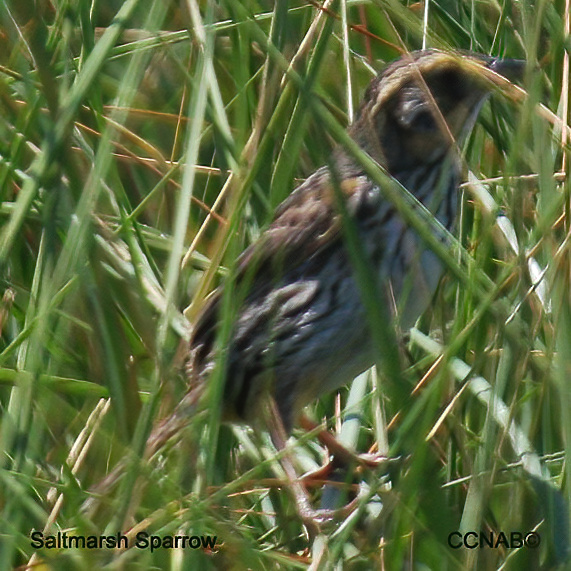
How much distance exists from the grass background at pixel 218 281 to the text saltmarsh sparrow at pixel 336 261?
8 cm

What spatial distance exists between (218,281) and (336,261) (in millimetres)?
320

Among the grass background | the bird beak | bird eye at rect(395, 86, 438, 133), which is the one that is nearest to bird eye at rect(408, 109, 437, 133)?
bird eye at rect(395, 86, 438, 133)

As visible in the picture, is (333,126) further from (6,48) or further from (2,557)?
(6,48)

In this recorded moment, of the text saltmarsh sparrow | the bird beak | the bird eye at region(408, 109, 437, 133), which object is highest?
the bird beak

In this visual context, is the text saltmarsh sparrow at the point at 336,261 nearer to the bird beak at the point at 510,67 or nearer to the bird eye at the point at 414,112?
the bird eye at the point at 414,112

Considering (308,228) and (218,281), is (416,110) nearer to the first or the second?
(308,228)

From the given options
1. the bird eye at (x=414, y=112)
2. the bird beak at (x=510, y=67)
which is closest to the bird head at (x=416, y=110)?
the bird eye at (x=414, y=112)

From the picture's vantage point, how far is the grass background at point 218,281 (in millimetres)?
1413

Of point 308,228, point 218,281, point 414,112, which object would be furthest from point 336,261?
point 414,112

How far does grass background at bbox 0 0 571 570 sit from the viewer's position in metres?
1.41

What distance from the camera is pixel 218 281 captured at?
2754 mm

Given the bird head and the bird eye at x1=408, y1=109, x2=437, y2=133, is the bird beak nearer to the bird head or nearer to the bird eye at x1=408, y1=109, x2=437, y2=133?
the bird head

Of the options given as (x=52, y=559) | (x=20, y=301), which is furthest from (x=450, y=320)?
(x=52, y=559)

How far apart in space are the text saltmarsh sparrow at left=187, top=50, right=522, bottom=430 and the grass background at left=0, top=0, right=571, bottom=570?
82 mm
